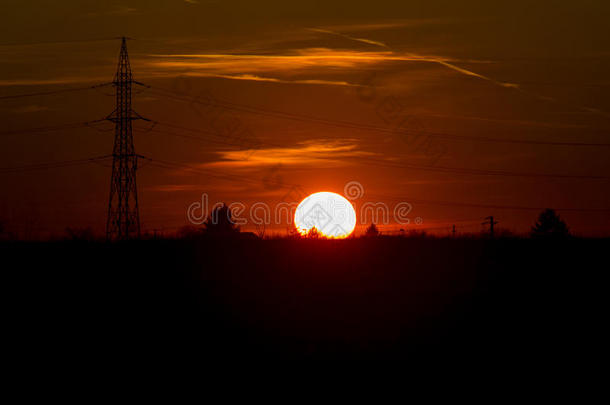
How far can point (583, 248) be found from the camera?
1534 inches

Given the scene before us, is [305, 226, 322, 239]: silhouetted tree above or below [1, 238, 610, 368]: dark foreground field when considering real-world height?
above

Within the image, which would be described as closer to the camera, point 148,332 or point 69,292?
point 148,332

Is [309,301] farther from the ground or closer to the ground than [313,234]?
closer to the ground

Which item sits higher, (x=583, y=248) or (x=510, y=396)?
(x=583, y=248)

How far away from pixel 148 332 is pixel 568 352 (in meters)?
12.3

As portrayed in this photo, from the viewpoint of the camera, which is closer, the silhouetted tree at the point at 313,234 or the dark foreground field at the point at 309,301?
the dark foreground field at the point at 309,301

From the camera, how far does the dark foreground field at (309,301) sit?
74.7ft

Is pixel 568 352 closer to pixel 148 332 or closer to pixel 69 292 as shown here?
pixel 148 332

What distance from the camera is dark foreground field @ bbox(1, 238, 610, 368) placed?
2277 cm

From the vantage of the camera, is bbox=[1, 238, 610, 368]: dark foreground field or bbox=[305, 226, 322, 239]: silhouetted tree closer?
bbox=[1, 238, 610, 368]: dark foreground field

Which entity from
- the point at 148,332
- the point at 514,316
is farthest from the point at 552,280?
the point at 148,332

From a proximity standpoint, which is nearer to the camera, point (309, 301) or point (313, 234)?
point (309, 301)

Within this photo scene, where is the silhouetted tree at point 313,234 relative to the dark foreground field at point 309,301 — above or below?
above

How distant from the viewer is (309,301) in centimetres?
2866
